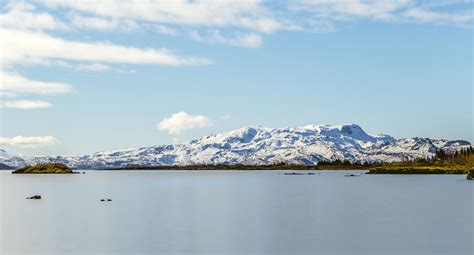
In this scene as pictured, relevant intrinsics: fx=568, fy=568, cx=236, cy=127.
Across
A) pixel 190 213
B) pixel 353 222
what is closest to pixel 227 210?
pixel 190 213

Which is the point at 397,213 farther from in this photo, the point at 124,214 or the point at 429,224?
the point at 124,214

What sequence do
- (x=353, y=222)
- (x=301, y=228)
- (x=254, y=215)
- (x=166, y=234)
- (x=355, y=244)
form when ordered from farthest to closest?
1. (x=254, y=215)
2. (x=353, y=222)
3. (x=301, y=228)
4. (x=166, y=234)
5. (x=355, y=244)

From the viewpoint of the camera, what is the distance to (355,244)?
55000 millimetres

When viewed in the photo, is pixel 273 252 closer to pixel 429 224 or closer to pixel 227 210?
pixel 429 224

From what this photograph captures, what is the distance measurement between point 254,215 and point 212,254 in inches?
1365

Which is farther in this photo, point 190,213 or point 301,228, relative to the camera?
point 190,213

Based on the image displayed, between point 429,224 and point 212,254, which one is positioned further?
point 429,224

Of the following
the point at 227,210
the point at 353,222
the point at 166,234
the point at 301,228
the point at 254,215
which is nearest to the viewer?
the point at 166,234

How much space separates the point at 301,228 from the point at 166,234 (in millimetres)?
16179

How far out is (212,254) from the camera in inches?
1984

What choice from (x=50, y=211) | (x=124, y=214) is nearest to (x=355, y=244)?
(x=124, y=214)

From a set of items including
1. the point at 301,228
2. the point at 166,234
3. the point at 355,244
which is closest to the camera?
the point at 355,244

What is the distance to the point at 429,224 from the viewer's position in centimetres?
7094

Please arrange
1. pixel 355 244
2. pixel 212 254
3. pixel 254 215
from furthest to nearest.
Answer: pixel 254 215, pixel 355 244, pixel 212 254
